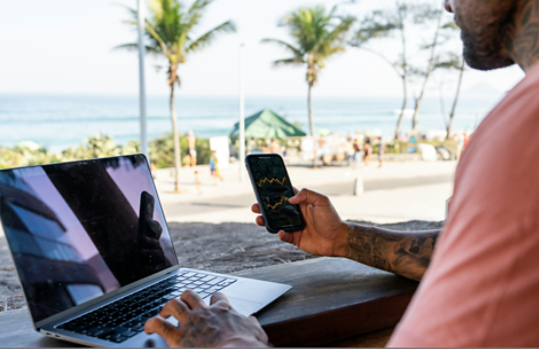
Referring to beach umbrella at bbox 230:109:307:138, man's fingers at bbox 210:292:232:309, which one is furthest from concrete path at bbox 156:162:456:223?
man's fingers at bbox 210:292:232:309

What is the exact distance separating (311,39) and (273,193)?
20378mm

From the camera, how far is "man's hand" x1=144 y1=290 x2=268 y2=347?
784mm

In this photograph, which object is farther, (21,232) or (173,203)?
(173,203)

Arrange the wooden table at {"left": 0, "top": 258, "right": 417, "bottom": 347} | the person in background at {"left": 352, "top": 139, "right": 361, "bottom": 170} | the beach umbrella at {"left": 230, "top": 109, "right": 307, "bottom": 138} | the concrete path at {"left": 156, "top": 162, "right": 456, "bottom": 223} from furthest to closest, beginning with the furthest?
1. the person in background at {"left": 352, "top": 139, "right": 361, "bottom": 170}
2. the beach umbrella at {"left": 230, "top": 109, "right": 307, "bottom": 138}
3. the concrete path at {"left": 156, "top": 162, "right": 456, "bottom": 223}
4. the wooden table at {"left": 0, "top": 258, "right": 417, "bottom": 347}

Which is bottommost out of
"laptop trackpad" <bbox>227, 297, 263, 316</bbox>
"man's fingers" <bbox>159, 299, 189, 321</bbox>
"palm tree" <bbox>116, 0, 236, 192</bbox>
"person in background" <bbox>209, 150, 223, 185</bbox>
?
"person in background" <bbox>209, 150, 223, 185</bbox>

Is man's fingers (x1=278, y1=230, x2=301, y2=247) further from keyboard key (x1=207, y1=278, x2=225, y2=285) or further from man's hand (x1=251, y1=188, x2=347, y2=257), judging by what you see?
keyboard key (x1=207, y1=278, x2=225, y2=285)

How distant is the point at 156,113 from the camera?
60500 mm

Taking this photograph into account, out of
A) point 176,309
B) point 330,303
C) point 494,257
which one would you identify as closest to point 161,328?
point 176,309

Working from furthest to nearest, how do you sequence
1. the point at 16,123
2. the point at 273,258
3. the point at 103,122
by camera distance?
the point at 103,122 → the point at 16,123 → the point at 273,258

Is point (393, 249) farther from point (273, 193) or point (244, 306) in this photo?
point (244, 306)

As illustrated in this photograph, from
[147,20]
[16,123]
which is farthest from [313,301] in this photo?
[16,123]

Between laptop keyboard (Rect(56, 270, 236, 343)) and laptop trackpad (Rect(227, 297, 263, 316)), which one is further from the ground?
laptop keyboard (Rect(56, 270, 236, 343))

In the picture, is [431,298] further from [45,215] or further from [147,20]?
[147,20]

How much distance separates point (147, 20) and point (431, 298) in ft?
46.0
